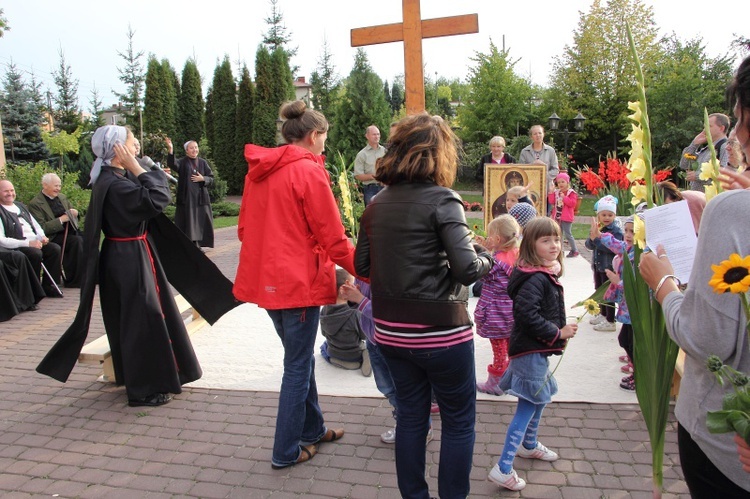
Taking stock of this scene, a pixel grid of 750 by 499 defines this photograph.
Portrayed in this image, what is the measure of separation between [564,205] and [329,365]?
20.1ft

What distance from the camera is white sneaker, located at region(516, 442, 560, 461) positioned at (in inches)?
129

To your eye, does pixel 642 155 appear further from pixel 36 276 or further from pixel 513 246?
pixel 36 276

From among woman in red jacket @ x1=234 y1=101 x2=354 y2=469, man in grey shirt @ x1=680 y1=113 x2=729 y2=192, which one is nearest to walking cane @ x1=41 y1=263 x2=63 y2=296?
woman in red jacket @ x1=234 y1=101 x2=354 y2=469

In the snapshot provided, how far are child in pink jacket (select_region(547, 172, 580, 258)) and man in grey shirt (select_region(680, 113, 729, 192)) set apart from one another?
2030 millimetres

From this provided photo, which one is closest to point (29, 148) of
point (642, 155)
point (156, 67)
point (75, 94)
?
point (156, 67)

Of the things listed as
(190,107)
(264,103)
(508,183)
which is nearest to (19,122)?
(190,107)

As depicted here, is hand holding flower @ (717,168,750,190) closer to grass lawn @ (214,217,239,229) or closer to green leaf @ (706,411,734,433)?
green leaf @ (706,411,734,433)

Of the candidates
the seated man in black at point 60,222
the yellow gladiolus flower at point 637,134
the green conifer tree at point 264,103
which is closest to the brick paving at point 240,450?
the yellow gladiolus flower at point 637,134

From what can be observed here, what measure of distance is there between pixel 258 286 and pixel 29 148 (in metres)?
22.0

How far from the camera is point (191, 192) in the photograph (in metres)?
10.2

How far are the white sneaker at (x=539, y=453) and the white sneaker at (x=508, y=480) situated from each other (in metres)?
0.30

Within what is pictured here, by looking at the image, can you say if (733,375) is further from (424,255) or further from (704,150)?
(704,150)

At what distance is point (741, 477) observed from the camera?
4.99ft

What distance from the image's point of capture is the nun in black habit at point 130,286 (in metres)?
4.05
